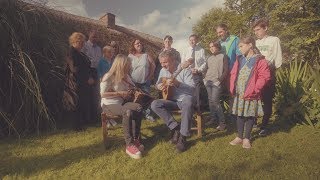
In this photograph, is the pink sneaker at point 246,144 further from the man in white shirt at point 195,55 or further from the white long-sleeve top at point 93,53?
the white long-sleeve top at point 93,53

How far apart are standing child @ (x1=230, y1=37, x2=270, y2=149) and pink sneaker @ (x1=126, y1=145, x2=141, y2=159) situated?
1.61 m

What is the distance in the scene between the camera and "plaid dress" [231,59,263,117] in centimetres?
550

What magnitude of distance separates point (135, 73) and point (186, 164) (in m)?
2.92

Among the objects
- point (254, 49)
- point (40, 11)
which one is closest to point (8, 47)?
point (40, 11)

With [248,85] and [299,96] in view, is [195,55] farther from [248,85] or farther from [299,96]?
[299,96]

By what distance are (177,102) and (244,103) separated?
111 centimetres

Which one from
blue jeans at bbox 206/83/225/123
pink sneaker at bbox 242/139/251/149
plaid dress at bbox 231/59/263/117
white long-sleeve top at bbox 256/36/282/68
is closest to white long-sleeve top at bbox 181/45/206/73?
blue jeans at bbox 206/83/225/123

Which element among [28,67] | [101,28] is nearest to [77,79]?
[28,67]

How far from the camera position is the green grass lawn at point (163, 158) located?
445cm

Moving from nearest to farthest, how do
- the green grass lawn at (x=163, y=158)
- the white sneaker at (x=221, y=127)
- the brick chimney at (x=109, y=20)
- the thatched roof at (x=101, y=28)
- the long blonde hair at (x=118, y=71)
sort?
the green grass lawn at (x=163, y=158) < the long blonde hair at (x=118, y=71) < the white sneaker at (x=221, y=127) < the thatched roof at (x=101, y=28) < the brick chimney at (x=109, y=20)

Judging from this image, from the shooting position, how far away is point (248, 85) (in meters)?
5.55

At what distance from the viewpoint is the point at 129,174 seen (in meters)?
4.52

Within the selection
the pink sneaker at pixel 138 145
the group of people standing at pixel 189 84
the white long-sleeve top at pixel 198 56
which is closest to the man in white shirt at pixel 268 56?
the group of people standing at pixel 189 84

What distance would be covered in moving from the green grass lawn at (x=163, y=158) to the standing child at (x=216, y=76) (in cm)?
45
